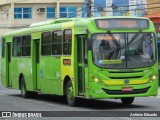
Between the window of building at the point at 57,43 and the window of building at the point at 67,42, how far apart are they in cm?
45

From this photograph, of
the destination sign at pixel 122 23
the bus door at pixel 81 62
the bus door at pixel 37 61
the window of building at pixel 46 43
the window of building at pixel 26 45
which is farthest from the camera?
the window of building at pixel 26 45

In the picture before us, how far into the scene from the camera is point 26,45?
84.5ft

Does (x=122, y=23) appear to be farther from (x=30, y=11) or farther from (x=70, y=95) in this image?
(x=30, y=11)

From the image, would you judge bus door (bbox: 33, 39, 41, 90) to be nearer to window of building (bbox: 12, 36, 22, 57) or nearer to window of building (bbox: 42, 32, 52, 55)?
window of building (bbox: 42, 32, 52, 55)

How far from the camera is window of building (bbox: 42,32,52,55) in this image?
895 inches

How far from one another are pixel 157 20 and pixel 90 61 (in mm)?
20810

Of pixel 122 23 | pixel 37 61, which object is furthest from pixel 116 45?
pixel 37 61

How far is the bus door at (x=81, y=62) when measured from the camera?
773 inches

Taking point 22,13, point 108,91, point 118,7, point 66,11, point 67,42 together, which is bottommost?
point 108,91

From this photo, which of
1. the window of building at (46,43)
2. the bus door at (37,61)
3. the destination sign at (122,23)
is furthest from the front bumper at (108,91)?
the bus door at (37,61)

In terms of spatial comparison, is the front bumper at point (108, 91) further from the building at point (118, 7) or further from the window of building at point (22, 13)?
the window of building at point (22, 13)

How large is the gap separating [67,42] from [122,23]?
227 centimetres

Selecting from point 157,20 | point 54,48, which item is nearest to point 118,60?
point 54,48

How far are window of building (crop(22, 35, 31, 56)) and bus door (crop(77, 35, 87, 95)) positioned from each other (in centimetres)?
570
